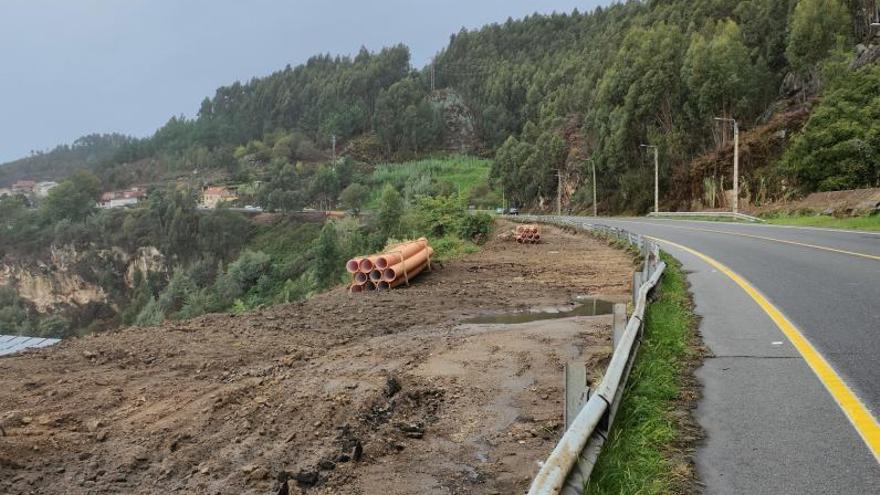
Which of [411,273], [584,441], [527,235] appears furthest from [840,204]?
[584,441]

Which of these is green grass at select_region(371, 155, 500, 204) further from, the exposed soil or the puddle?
the puddle

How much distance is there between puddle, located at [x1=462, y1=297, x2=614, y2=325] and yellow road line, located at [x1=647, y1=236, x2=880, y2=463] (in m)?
3.52

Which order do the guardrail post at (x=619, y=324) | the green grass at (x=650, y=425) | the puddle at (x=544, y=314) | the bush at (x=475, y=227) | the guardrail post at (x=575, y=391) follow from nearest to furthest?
the green grass at (x=650, y=425) → the guardrail post at (x=575, y=391) → the guardrail post at (x=619, y=324) → the puddle at (x=544, y=314) → the bush at (x=475, y=227)

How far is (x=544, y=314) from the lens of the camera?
1236 centimetres

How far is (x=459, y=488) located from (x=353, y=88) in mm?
194830

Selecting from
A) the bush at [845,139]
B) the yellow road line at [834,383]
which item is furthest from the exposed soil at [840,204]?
the yellow road line at [834,383]

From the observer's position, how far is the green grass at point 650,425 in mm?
3480

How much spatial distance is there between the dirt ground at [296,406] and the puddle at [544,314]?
50 cm

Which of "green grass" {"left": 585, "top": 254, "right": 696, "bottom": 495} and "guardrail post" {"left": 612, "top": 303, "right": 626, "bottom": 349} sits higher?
"guardrail post" {"left": 612, "top": 303, "right": 626, "bottom": 349}

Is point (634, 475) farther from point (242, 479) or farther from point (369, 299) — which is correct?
point (369, 299)

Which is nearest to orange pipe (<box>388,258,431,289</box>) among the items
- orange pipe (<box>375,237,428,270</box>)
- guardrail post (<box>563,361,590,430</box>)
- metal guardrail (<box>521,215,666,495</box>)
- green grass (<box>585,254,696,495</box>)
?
orange pipe (<box>375,237,428,270</box>)

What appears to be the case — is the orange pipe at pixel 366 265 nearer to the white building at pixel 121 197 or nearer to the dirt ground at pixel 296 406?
the dirt ground at pixel 296 406

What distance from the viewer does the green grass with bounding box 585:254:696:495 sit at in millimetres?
3480

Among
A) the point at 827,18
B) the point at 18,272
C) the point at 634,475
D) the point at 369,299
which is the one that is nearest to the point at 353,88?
the point at 18,272
